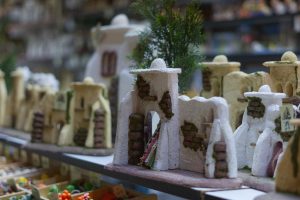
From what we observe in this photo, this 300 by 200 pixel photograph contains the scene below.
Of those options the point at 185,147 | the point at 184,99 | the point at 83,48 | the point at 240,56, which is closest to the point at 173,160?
the point at 185,147

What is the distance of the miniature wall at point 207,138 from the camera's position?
1959 mm

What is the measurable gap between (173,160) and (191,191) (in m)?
0.28

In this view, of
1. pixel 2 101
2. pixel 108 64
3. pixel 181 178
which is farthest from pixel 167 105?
pixel 2 101

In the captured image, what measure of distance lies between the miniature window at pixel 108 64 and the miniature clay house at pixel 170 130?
1.23 meters

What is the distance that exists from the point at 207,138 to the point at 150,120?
408mm

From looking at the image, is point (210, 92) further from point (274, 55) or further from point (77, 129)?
point (274, 55)

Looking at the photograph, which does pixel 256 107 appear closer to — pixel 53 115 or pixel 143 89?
pixel 143 89

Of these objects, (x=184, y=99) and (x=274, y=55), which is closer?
(x=184, y=99)

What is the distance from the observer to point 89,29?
676cm

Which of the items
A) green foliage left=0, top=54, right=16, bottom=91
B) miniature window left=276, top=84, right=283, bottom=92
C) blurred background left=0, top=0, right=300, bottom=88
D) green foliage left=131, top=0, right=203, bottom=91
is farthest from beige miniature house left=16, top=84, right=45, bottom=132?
miniature window left=276, top=84, right=283, bottom=92

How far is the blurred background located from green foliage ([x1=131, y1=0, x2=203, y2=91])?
139cm

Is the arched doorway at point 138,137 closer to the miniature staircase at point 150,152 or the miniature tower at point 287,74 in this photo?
the miniature staircase at point 150,152

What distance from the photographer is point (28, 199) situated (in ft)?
8.73

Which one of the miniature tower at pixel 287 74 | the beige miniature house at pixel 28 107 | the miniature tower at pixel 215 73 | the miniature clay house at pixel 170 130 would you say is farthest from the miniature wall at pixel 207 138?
the beige miniature house at pixel 28 107
